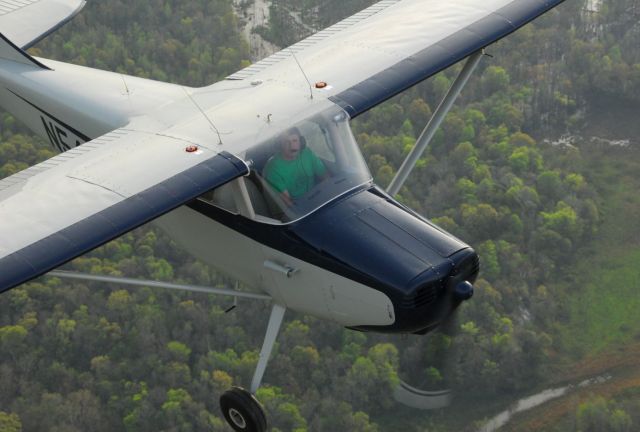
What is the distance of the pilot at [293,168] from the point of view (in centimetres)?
2155

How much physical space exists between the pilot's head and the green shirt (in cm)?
7

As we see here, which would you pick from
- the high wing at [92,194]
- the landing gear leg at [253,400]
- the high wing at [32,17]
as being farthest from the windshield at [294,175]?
the high wing at [32,17]

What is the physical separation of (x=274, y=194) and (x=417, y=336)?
28.8 meters

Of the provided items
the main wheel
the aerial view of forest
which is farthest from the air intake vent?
A: the aerial view of forest

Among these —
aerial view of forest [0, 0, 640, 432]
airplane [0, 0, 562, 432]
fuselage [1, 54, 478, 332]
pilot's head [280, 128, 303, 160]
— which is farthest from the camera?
aerial view of forest [0, 0, 640, 432]

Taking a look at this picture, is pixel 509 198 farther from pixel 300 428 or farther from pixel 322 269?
pixel 322 269

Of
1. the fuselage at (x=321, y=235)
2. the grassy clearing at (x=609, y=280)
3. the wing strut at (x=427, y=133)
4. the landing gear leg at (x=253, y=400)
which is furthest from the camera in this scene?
the grassy clearing at (x=609, y=280)

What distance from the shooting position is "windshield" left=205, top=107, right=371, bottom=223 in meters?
21.5

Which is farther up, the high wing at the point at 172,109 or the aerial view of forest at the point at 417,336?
the high wing at the point at 172,109

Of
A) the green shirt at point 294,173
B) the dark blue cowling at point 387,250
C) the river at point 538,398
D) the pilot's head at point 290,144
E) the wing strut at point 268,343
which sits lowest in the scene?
the river at point 538,398

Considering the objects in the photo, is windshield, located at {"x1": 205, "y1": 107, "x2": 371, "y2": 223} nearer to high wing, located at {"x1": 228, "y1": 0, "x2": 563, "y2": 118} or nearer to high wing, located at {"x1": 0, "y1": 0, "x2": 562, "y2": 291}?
high wing, located at {"x1": 0, "y1": 0, "x2": 562, "y2": 291}

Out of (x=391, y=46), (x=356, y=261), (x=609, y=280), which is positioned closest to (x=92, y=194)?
(x=356, y=261)

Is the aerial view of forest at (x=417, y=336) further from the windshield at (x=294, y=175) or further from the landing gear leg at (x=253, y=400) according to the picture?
the windshield at (x=294, y=175)

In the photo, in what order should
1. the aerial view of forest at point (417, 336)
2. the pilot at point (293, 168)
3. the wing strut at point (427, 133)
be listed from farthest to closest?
the aerial view of forest at point (417, 336) → the wing strut at point (427, 133) → the pilot at point (293, 168)
